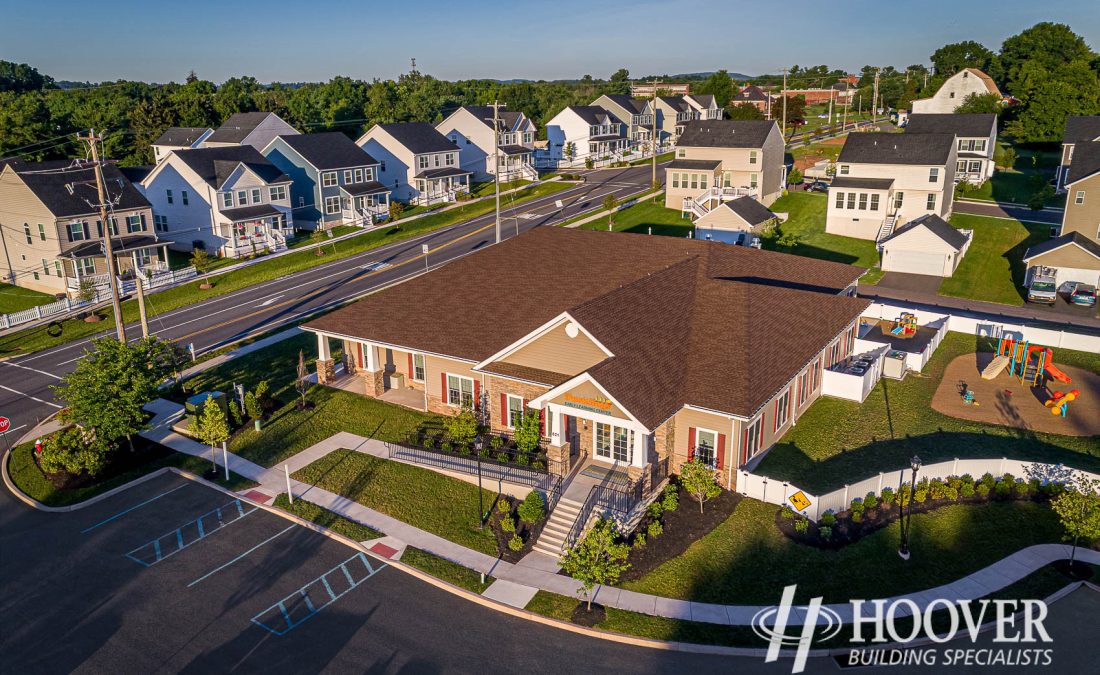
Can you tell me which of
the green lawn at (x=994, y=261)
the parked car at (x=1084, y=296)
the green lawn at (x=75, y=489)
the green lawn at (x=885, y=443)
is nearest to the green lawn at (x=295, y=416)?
the green lawn at (x=75, y=489)

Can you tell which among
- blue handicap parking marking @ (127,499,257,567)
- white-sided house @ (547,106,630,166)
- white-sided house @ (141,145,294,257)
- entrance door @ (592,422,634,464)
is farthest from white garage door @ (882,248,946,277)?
white-sided house @ (547,106,630,166)

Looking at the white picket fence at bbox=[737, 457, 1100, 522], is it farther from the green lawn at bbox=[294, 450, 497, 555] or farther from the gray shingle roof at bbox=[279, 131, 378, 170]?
the gray shingle roof at bbox=[279, 131, 378, 170]

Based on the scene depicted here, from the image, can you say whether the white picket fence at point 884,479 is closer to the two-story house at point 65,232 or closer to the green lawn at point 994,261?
the green lawn at point 994,261

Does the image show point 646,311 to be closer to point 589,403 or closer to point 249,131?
point 589,403

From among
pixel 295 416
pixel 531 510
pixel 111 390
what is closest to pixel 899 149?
pixel 531 510

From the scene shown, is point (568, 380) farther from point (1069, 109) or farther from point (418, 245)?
point (1069, 109)

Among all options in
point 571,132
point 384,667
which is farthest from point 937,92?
point 384,667
